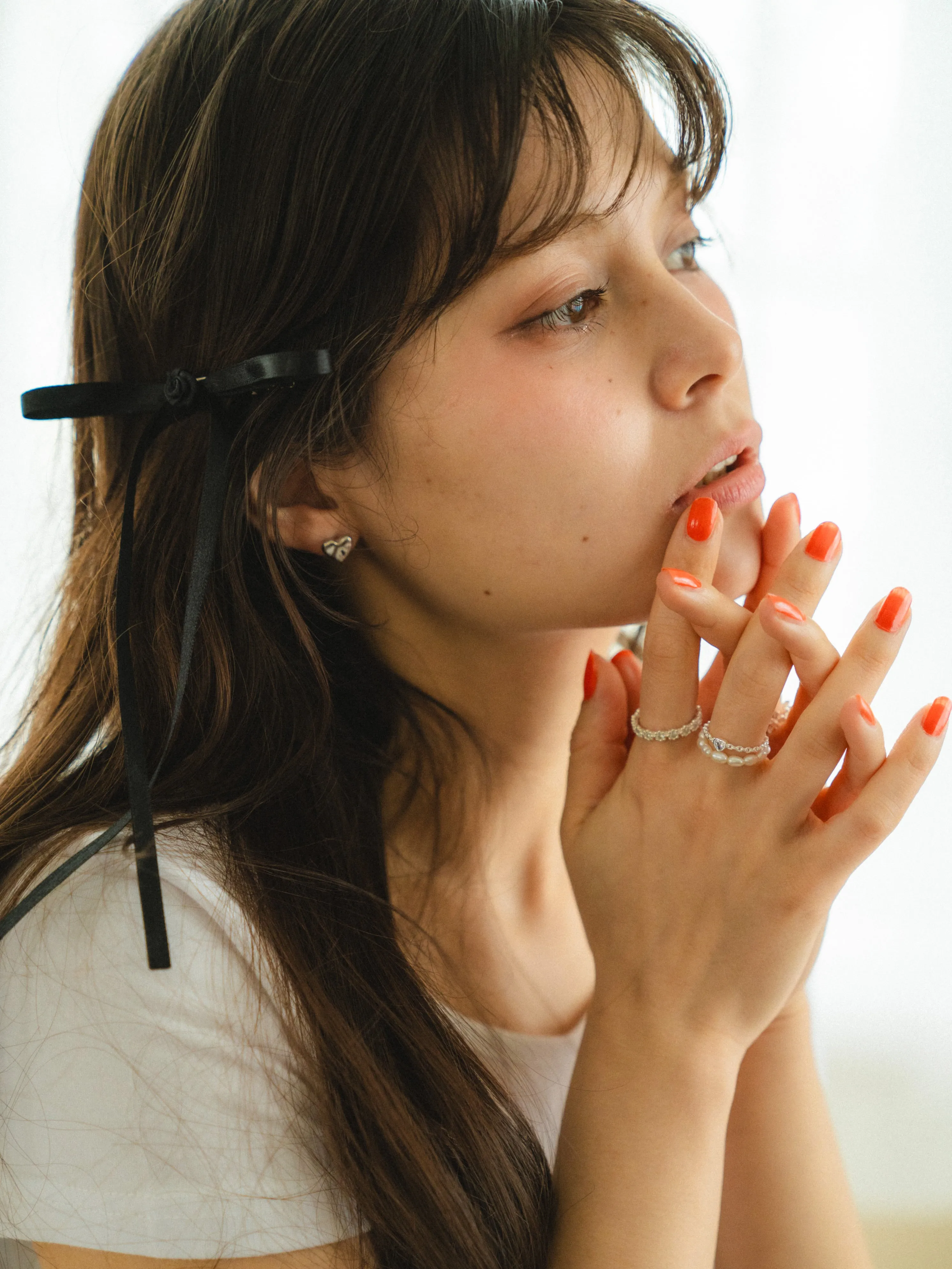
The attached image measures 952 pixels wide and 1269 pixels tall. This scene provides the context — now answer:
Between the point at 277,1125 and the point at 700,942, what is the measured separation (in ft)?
1.23

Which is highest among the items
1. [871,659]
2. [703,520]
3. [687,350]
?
[687,350]

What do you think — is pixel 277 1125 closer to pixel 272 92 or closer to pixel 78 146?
pixel 272 92

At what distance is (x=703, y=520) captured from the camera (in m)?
0.92

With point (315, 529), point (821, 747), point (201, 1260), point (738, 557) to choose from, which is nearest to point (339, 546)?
point (315, 529)

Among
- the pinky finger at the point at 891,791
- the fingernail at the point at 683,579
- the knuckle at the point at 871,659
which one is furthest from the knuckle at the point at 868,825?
the fingernail at the point at 683,579

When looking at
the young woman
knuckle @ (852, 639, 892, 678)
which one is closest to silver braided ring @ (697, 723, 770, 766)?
the young woman

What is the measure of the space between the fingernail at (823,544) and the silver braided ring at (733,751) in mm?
160

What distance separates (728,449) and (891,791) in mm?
318

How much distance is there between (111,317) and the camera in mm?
1093

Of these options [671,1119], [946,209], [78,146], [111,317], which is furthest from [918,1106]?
[78,146]

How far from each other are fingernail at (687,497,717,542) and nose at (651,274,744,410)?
88 mm

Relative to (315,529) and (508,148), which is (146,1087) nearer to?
(315,529)

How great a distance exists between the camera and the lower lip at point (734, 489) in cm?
96

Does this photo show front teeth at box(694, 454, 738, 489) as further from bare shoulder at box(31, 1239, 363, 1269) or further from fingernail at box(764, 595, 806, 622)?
bare shoulder at box(31, 1239, 363, 1269)
